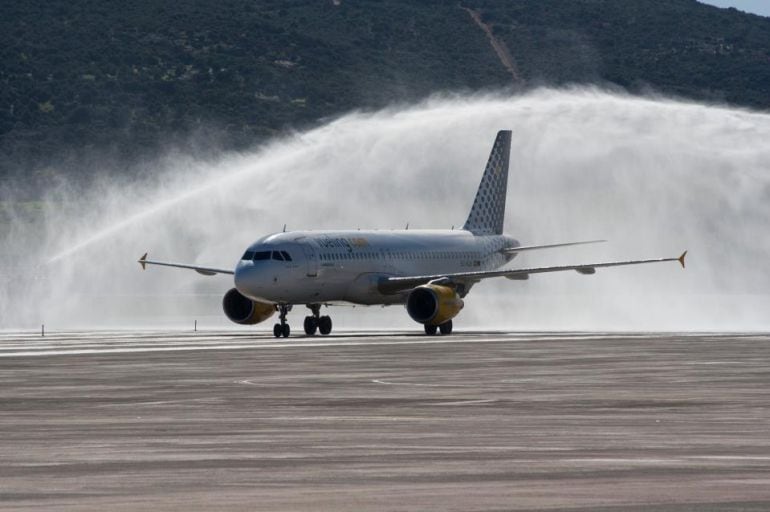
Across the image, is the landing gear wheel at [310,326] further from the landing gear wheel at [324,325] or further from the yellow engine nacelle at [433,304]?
the yellow engine nacelle at [433,304]

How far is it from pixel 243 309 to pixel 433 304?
29.9 ft

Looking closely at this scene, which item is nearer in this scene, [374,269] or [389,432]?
[389,432]

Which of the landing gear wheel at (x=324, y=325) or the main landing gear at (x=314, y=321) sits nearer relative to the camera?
the main landing gear at (x=314, y=321)

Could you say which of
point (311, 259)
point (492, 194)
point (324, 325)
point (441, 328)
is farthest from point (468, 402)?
point (492, 194)

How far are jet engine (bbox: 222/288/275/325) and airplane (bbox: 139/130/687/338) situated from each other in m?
0.04

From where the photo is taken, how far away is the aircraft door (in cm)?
7256

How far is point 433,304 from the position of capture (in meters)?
72.0

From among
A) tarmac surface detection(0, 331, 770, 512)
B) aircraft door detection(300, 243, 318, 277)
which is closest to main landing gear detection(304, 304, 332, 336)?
aircraft door detection(300, 243, 318, 277)

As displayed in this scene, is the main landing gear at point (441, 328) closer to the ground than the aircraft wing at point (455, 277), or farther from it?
closer to the ground

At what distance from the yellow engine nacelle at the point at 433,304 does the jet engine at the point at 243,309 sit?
6700 millimetres

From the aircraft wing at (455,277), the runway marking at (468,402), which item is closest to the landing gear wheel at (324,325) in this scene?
the aircraft wing at (455,277)

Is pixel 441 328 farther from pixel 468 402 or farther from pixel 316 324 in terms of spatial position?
pixel 468 402

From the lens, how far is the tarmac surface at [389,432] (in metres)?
19.4

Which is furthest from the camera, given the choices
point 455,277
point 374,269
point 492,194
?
point 492,194
